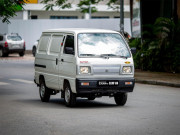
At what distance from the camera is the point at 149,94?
56.0ft

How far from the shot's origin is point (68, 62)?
13633 mm

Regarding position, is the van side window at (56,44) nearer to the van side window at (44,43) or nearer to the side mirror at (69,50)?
the van side window at (44,43)

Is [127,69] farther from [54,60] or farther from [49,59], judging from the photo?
[49,59]

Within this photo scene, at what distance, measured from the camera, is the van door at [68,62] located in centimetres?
1334

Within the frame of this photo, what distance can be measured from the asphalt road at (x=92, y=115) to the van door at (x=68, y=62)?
0.72 meters

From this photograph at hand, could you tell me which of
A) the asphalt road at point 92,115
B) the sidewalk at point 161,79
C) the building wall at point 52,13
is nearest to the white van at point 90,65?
the asphalt road at point 92,115

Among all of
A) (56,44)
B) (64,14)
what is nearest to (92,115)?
(56,44)

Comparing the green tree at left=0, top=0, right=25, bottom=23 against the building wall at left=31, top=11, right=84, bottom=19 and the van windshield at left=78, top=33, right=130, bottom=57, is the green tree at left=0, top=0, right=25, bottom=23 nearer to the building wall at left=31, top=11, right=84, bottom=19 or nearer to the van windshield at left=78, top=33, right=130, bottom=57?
the van windshield at left=78, top=33, right=130, bottom=57

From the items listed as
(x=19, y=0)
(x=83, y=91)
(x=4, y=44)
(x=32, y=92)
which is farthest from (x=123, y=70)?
(x=4, y=44)

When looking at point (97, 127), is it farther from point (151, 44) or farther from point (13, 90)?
point (151, 44)

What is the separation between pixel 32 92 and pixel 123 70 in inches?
200

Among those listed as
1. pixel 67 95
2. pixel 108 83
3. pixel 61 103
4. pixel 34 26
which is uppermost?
pixel 108 83

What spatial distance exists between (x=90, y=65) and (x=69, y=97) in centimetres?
92

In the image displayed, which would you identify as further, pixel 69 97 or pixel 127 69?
pixel 127 69
